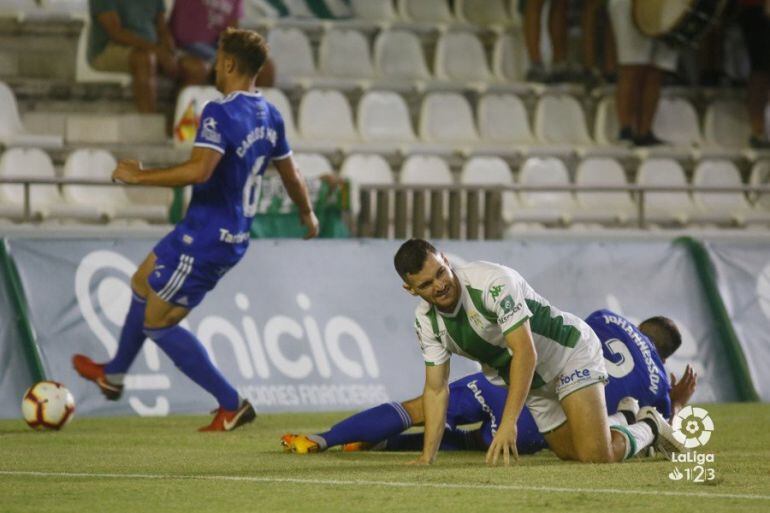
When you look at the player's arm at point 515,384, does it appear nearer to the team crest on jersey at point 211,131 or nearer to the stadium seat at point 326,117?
the team crest on jersey at point 211,131

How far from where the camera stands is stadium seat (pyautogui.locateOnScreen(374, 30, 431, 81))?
17.2 metres

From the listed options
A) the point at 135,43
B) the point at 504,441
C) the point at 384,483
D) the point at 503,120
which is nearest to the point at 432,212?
the point at 135,43

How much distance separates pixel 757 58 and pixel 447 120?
137 inches

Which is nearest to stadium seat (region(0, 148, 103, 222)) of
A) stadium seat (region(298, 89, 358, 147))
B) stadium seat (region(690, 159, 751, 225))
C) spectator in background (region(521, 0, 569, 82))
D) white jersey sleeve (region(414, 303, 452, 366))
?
stadium seat (region(298, 89, 358, 147))

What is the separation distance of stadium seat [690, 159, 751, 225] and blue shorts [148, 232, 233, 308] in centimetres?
871

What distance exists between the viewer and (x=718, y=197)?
17047 millimetres

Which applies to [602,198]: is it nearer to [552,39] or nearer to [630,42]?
[630,42]

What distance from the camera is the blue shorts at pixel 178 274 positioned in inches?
353

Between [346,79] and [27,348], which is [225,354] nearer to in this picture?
[27,348]

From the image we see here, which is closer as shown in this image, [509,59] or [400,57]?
[400,57]

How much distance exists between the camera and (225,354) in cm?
1101

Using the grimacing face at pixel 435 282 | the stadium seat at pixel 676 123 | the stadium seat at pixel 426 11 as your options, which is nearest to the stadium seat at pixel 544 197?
the stadium seat at pixel 676 123

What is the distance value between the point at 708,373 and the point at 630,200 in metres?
4.60

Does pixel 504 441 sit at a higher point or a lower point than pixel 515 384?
lower
